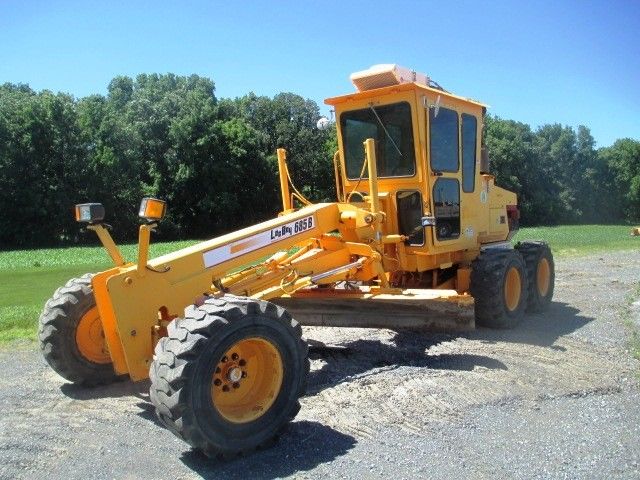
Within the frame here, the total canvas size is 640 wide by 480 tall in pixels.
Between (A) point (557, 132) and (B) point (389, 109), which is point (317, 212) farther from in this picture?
(A) point (557, 132)

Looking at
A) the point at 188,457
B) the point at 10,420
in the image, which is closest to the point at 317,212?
the point at 188,457

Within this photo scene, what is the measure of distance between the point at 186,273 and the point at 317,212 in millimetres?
1838

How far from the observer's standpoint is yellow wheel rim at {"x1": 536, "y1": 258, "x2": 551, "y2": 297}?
9.80 meters

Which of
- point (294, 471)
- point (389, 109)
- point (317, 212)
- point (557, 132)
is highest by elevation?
point (557, 132)

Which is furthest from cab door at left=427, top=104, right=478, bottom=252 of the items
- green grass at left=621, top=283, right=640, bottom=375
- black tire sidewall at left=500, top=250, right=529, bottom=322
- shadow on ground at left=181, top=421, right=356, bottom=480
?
shadow on ground at left=181, top=421, right=356, bottom=480

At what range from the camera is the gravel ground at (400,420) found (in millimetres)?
4230

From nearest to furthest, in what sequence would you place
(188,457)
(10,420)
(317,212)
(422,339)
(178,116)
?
(188,457)
(10,420)
(317,212)
(422,339)
(178,116)

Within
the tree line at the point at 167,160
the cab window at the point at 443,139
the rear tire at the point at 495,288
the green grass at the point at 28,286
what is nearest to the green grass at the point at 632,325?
the rear tire at the point at 495,288

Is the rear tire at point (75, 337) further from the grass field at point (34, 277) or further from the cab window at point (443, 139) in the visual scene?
the cab window at point (443, 139)

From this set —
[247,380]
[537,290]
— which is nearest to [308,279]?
[247,380]

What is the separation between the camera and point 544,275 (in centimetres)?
991

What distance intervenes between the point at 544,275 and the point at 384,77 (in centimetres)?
444

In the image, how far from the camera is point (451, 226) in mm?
8273

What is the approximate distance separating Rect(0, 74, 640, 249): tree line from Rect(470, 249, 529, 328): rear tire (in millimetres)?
26623
